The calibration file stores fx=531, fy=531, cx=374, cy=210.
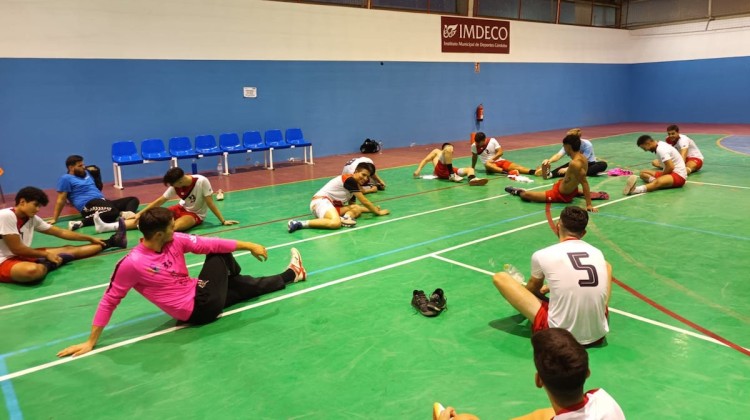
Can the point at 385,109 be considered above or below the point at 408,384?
above

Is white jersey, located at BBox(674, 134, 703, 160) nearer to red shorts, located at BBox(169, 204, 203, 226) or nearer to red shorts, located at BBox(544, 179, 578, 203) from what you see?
red shorts, located at BBox(544, 179, 578, 203)

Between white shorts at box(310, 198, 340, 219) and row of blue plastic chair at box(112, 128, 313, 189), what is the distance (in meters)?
6.15

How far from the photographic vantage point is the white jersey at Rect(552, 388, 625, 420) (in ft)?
7.97

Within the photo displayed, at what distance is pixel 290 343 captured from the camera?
16.5 feet

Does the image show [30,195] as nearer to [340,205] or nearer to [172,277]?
[172,277]

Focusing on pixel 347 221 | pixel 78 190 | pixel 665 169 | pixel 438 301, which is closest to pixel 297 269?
pixel 438 301

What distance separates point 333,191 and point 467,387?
19.2 ft

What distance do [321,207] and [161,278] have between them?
4.55m

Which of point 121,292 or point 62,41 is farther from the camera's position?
point 62,41

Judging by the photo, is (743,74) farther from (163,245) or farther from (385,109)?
(163,245)

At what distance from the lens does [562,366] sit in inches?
94.8

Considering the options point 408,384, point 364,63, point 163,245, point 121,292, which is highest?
point 364,63

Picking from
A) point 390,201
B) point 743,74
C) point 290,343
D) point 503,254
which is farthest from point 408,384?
point 743,74

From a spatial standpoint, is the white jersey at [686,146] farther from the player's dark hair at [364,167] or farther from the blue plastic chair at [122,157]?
the blue plastic chair at [122,157]
